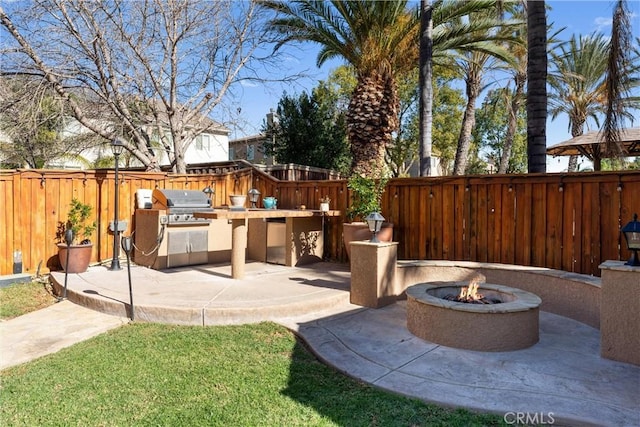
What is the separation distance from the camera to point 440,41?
9914 mm

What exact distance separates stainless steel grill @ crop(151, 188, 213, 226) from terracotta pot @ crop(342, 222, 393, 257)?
236 centimetres

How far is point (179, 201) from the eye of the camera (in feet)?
22.8

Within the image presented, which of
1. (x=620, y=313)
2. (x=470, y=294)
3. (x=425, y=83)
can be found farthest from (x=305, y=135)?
(x=620, y=313)

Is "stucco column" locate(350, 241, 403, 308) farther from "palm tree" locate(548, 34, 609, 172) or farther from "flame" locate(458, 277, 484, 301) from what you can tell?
"palm tree" locate(548, 34, 609, 172)

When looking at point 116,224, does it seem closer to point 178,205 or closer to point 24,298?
point 178,205

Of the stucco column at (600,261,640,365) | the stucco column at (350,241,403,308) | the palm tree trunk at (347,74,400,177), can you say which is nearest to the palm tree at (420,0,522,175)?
the palm tree trunk at (347,74,400,177)

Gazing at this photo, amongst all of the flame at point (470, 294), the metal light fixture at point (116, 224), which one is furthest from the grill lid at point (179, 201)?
the flame at point (470, 294)

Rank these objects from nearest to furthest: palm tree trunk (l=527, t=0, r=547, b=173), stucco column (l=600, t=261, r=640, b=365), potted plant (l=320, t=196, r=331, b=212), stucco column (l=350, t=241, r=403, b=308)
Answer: stucco column (l=600, t=261, r=640, b=365) → stucco column (l=350, t=241, r=403, b=308) → palm tree trunk (l=527, t=0, r=547, b=173) → potted plant (l=320, t=196, r=331, b=212)

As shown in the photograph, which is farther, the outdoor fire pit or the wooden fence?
the wooden fence

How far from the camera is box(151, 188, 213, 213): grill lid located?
6.85 m

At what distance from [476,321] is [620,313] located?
48.2 inches

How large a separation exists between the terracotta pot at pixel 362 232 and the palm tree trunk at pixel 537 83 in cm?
233

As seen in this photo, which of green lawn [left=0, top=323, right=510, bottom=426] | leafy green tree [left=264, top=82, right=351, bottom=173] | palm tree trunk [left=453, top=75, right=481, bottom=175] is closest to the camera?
green lawn [left=0, top=323, right=510, bottom=426]

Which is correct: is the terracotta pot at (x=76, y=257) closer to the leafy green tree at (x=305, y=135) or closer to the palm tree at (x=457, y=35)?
the palm tree at (x=457, y=35)
